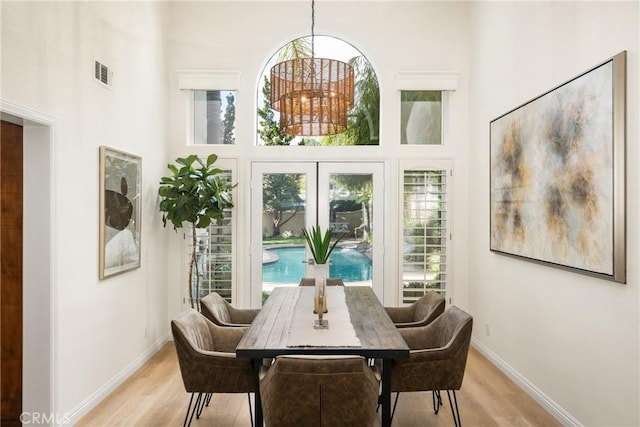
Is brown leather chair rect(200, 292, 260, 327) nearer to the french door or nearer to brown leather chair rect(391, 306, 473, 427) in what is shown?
brown leather chair rect(391, 306, 473, 427)

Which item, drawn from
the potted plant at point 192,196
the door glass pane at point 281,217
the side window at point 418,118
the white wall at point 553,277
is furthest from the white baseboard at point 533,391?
the potted plant at point 192,196

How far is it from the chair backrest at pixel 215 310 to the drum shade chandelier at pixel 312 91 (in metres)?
1.44

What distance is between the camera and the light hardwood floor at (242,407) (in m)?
2.90

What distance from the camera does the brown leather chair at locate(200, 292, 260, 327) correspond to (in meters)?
3.08

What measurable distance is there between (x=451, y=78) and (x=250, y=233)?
2910 millimetres

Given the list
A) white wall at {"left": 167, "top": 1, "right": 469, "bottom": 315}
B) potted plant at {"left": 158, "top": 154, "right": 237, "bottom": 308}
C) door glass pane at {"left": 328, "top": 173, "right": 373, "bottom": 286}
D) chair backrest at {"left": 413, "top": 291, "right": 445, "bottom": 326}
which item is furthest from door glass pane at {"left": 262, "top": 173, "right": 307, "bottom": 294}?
chair backrest at {"left": 413, "top": 291, "right": 445, "bottom": 326}

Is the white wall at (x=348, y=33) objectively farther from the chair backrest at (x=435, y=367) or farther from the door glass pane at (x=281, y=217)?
the chair backrest at (x=435, y=367)

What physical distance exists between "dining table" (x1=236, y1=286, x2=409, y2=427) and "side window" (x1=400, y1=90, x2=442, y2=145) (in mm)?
2362

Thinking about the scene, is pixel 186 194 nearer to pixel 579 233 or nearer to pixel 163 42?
pixel 163 42

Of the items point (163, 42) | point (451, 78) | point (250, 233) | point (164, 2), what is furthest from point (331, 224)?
point (164, 2)

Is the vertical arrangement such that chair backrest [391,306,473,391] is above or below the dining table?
below

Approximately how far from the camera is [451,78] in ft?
15.6

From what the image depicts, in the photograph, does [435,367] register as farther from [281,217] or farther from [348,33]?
[348,33]

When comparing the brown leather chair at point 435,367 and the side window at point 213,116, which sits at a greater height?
the side window at point 213,116
